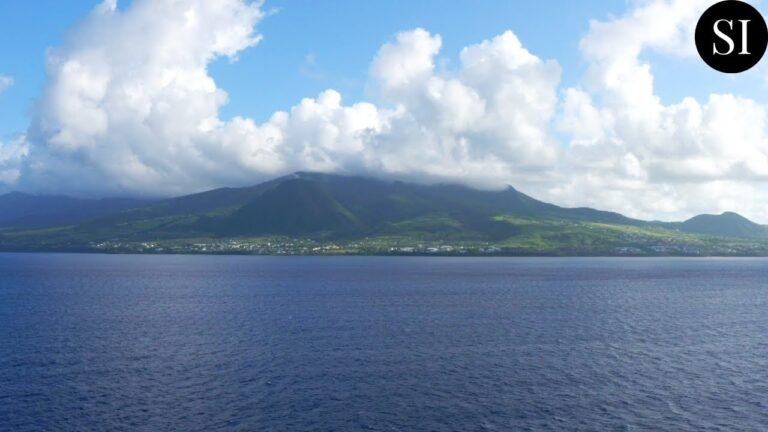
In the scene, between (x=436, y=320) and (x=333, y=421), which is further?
(x=436, y=320)

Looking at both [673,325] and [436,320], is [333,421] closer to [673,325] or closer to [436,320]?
[436,320]

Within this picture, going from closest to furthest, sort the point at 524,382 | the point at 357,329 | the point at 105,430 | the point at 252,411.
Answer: the point at 105,430 → the point at 252,411 → the point at 524,382 → the point at 357,329

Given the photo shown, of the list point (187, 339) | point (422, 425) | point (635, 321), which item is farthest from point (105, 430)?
point (635, 321)

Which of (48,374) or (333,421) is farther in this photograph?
(48,374)

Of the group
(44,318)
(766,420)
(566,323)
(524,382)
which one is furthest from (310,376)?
(44,318)

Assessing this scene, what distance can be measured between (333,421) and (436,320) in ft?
287

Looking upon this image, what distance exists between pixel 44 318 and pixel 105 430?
102m

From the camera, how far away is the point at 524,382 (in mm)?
97688

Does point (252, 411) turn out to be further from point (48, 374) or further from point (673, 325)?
point (673, 325)

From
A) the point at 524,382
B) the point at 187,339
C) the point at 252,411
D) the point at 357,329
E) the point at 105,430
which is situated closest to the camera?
the point at 105,430

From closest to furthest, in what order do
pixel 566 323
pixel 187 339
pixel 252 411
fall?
pixel 252 411
pixel 187 339
pixel 566 323

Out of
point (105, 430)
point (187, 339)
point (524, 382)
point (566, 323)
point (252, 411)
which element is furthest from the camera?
point (566, 323)

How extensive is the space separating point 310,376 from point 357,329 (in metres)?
46.7

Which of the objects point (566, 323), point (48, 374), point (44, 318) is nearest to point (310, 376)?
point (48, 374)
